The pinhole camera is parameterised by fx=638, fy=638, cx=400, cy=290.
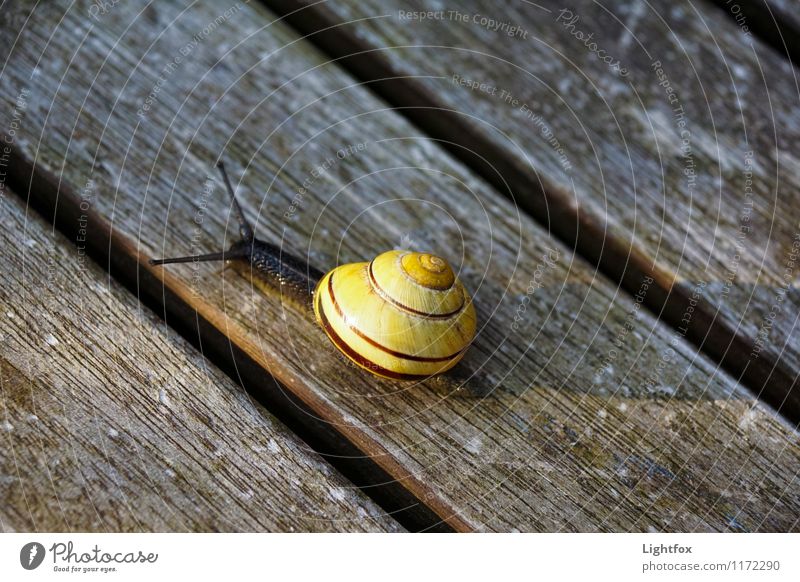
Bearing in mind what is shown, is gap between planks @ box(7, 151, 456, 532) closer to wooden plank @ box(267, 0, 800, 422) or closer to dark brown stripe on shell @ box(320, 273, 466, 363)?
dark brown stripe on shell @ box(320, 273, 466, 363)

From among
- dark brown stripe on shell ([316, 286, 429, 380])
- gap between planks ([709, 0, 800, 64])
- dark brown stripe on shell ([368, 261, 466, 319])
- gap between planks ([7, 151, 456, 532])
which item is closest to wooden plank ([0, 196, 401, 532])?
gap between planks ([7, 151, 456, 532])

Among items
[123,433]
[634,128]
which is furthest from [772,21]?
[123,433]

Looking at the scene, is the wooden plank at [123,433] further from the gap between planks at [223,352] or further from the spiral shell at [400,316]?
the spiral shell at [400,316]

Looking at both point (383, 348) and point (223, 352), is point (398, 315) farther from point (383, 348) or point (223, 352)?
point (223, 352)

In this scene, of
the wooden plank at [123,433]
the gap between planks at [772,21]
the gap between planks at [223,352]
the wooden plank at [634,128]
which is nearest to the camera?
the wooden plank at [123,433]

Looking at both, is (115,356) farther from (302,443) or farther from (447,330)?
Answer: (447,330)

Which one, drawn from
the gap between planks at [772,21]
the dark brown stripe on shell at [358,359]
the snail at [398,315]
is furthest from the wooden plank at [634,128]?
the dark brown stripe on shell at [358,359]
